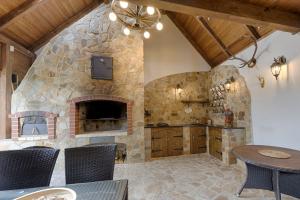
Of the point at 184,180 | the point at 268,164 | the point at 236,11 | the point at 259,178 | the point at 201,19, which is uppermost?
the point at 201,19

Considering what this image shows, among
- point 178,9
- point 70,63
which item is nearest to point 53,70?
point 70,63

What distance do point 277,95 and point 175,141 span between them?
285 centimetres

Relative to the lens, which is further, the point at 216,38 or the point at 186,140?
the point at 186,140

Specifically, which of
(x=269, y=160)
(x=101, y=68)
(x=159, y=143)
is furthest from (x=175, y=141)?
(x=269, y=160)

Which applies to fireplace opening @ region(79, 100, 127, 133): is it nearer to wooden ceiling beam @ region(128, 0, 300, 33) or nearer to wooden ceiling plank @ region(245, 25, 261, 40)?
wooden ceiling beam @ region(128, 0, 300, 33)

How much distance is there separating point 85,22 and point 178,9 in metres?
3.05

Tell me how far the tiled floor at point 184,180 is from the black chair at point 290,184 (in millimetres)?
450

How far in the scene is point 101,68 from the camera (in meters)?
4.59

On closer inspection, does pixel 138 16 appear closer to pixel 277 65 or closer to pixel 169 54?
pixel 277 65

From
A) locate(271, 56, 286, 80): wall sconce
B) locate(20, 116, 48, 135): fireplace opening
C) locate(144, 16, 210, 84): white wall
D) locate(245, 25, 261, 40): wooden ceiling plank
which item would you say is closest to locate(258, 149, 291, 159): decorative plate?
locate(271, 56, 286, 80): wall sconce

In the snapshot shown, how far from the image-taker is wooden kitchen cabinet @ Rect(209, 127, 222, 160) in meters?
4.82

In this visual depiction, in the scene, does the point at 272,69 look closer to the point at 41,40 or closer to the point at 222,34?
the point at 222,34

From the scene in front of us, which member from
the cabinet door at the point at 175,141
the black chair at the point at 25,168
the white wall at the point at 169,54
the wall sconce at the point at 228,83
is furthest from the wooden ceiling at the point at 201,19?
the cabinet door at the point at 175,141

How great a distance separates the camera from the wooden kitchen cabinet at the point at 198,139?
5543 millimetres
